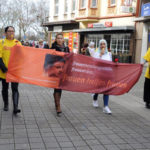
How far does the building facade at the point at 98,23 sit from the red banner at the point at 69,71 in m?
15.4

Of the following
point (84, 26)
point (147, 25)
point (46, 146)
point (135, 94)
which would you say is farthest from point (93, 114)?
point (84, 26)

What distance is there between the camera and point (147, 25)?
2009cm

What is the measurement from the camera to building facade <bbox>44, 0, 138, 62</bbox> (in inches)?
847

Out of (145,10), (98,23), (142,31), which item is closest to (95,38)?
(98,23)

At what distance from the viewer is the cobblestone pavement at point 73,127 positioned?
4062mm

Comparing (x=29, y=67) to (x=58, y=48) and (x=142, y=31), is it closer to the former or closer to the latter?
(x=58, y=48)

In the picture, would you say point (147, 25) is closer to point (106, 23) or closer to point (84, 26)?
point (106, 23)

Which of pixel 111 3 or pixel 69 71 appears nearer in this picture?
pixel 69 71

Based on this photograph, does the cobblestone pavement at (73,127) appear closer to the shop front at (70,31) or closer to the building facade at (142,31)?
the building facade at (142,31)

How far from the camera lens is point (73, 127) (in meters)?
4.94

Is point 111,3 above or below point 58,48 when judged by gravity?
A: above

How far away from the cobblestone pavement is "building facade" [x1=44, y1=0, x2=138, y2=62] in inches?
604

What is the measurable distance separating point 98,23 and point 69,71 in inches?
819

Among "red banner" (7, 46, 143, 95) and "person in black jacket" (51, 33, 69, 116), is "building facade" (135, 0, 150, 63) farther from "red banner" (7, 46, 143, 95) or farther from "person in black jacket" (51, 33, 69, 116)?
"person in black jacket" (51, 33, 69, 116)
